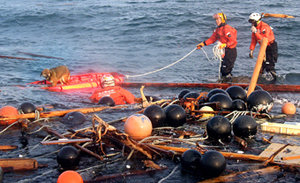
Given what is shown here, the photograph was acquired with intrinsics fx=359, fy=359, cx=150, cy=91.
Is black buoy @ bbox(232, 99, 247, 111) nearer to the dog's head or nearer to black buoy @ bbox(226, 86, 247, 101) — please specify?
black buoy @ bbox(226, 86, 247, 101)

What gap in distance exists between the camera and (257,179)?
4.77 m

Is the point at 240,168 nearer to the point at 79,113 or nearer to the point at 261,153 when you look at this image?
the point at 261,153

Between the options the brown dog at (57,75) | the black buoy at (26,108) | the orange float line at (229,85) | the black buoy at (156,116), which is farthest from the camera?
the brown dog at (57,75)

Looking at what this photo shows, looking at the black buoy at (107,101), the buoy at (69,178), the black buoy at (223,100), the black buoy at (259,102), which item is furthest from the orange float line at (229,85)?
the buoy at (69,178)

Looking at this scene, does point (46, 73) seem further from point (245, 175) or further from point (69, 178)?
point (245, 175)

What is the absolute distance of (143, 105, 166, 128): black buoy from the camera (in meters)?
6.56

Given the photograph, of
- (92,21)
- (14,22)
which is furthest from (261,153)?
(14,22)

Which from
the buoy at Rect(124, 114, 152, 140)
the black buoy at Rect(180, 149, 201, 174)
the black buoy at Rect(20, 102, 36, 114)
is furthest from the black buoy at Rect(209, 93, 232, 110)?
the black buoy at Rect(20, 102, 36, 114)

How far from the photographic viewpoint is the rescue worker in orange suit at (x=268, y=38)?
12.6 metres

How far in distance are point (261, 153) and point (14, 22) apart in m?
29.2

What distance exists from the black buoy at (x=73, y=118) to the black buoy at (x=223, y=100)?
8.90 feet

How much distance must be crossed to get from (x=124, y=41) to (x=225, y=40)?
39.9 ft

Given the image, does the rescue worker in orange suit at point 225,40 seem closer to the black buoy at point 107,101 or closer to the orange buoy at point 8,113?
the black buoy at point 107,101

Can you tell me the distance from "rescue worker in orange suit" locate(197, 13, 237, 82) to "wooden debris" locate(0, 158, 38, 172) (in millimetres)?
8748
